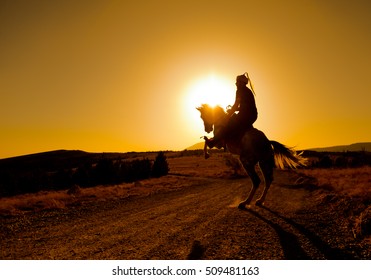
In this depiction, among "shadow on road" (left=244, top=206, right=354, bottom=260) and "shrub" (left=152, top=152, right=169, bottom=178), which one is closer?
"shadow on road" (left=244, top=206, right=354, bottom=260)

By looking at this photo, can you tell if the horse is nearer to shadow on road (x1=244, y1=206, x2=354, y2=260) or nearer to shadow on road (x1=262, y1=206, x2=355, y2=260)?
shadow on road (x1=244, y1=206, x2=354, y2=260)

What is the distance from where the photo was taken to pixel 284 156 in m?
9.62

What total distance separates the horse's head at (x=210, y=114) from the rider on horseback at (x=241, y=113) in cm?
45

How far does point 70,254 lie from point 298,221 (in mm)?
5028

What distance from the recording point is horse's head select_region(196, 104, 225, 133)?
986cm

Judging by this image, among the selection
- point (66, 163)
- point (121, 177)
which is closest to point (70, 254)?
point (121, 177)

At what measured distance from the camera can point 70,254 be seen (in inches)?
217

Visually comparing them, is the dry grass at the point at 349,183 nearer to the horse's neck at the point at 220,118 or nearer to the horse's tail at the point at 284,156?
the horse's tail at the point at 284,156

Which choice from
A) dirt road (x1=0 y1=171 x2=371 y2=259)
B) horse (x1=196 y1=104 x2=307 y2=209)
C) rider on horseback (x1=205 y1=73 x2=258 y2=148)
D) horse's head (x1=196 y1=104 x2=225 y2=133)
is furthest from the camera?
horse's head (x1=196 y1=104 x2=225 y2=133)

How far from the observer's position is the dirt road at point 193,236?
5441mm

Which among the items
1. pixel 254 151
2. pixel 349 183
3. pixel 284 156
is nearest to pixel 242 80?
pixel 254 151

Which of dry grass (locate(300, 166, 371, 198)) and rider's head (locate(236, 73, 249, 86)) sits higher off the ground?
rider's head (locate(236, 73, 249, 86))

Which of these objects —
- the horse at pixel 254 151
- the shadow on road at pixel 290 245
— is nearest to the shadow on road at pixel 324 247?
the shadow on road at pixel 290 245

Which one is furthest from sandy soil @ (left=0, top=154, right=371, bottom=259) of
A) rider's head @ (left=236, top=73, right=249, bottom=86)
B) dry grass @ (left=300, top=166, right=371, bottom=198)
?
rider's head @ (left=236, top=73, right=249, bottom=86)
